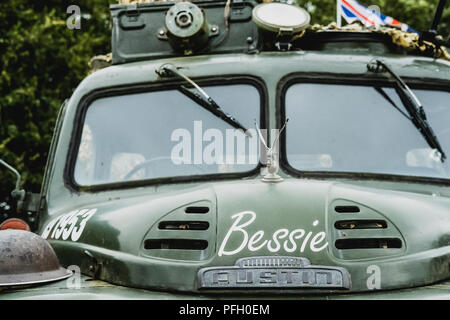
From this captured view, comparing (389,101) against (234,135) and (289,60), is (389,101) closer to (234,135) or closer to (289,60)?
(289,60)

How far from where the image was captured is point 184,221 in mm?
3412

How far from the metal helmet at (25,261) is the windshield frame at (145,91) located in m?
0.88

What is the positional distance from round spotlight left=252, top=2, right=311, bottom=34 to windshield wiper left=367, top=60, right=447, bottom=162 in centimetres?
56

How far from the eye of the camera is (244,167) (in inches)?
160

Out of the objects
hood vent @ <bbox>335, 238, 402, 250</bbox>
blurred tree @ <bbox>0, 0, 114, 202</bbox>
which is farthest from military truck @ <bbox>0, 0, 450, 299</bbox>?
blurred tree @ <bbox>0, 0, 114, 202</bbox>

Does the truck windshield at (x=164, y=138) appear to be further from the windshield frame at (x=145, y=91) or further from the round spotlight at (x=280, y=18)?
the round spotlight at (x=280, y=18)

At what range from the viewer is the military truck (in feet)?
10.6

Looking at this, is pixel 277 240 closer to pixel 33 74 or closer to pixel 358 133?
pixel 358 133

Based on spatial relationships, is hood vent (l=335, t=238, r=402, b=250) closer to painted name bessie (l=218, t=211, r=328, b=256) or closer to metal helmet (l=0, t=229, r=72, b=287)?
painted name bessie (l=218, t=211, r=328, b=256)

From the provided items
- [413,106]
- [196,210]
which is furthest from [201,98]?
[413,106]

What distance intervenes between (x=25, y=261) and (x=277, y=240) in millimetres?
1076

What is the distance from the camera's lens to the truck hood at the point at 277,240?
3180mm

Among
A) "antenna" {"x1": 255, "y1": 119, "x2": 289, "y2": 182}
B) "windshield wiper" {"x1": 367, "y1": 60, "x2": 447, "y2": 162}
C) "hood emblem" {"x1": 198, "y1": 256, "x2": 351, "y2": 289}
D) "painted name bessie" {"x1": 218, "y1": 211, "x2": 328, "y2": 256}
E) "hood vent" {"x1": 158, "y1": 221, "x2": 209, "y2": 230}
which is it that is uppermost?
"windshield wiper" {"x1": 367, "y1": 60, "x2": 447, "y2": 162}

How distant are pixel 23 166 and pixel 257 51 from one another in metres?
7.75
